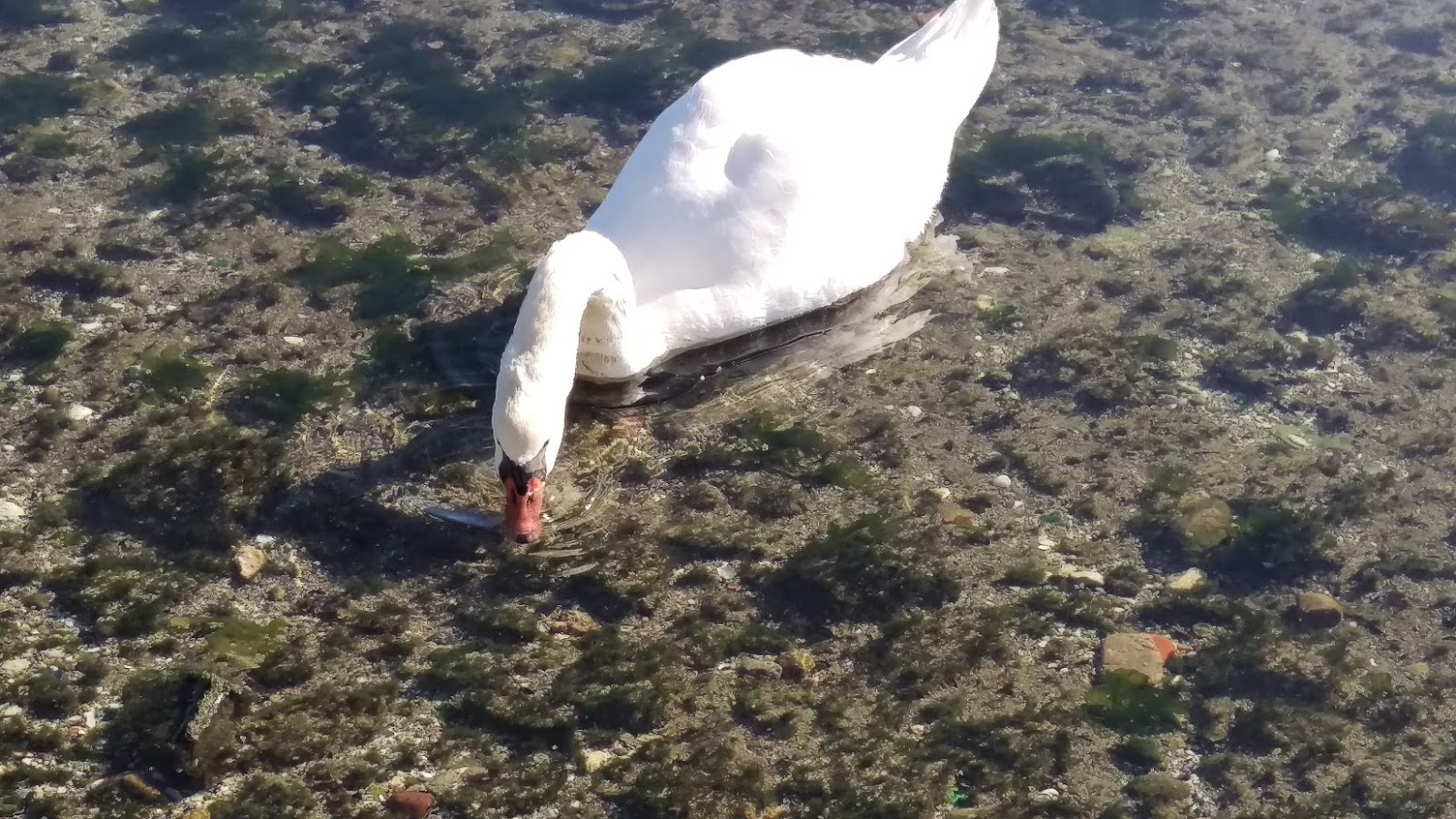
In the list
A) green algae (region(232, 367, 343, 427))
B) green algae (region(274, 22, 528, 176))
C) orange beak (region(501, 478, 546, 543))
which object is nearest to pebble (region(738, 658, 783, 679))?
orange beak (region(501, 478, 546, 543))

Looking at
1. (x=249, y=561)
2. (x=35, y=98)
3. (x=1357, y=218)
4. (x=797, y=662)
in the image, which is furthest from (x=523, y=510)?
(x=1357, y=218)

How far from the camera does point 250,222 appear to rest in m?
7.15

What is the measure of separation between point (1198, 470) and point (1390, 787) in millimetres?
1619

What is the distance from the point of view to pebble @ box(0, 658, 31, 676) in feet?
15.1

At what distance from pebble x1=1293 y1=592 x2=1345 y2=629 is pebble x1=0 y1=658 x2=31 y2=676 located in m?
4.16

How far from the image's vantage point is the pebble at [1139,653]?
16.2 feet

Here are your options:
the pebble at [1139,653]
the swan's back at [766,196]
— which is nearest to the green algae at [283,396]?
the swan's back at [766,196]

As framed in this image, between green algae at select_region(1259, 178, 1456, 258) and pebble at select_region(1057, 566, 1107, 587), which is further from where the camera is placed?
green algae at select_region(1259, 178, 1456, 258)

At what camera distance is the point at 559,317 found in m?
5.35

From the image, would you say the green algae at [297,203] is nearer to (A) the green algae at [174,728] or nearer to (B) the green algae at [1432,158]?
(A) the green algae at [174,728]

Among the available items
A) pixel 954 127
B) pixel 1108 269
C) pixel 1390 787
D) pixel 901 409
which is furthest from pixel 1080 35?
pixel 1390 787

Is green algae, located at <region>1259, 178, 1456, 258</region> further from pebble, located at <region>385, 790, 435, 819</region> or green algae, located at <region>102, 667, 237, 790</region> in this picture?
green algae, located at <region>102, 667, 237, 790</region>

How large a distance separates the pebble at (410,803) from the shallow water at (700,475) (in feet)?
0.14

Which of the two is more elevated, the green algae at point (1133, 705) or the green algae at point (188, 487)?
the green algae at point (188, 487)
